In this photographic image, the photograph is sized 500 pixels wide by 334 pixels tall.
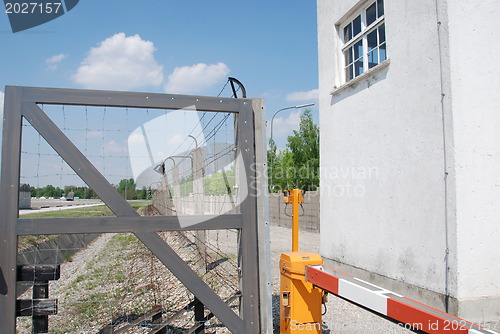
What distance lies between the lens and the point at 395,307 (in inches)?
102

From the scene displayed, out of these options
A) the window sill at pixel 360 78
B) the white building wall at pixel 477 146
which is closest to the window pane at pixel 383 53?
the window sill at pixel 360 78

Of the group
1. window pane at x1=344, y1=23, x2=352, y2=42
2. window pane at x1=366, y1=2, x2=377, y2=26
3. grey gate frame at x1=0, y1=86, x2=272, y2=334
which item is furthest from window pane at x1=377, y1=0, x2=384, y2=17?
grey gate frame at x1=0, y1=86, x2=272, y2=334

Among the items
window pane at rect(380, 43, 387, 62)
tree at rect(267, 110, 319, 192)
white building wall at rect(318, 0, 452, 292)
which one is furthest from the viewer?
tree at rect(267, 110, 319, 192)

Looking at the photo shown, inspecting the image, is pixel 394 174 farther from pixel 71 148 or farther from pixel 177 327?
pixel 71 148

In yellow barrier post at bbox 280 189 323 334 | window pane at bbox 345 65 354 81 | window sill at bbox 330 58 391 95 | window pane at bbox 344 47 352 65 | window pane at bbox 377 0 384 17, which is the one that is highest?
window pane at bbox 377 0 384 17

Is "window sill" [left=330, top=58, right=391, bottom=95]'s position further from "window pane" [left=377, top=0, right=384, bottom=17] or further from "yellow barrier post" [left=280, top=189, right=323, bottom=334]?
"yellow barrier post" [left=280, top=189, right=323, bottom=334]

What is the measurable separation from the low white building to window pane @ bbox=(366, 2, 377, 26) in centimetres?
2

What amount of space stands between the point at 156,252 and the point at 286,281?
1.40 metres

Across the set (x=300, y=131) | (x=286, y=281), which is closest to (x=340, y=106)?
(x=286, y=281)

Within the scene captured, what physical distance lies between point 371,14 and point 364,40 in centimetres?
48

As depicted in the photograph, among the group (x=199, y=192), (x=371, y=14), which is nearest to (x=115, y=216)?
(x=199, y=192)

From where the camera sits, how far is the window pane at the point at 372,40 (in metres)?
7.46

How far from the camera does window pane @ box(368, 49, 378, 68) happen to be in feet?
24.5

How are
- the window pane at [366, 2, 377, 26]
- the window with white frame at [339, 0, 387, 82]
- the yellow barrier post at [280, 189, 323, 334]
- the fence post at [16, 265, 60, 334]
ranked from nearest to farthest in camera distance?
the fence post at [16, 265, 60, 334], the yellow barrier post at [280, 189, 323, 334], the window with white frame at [339, 0, 387, 82], the window pane at [366, 2, 377, 26]
